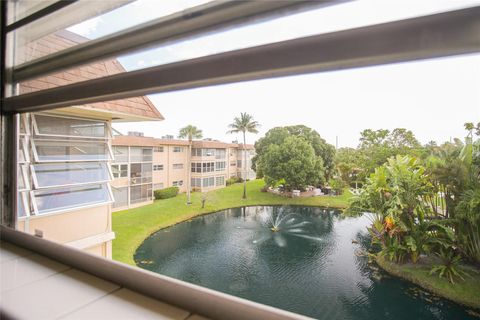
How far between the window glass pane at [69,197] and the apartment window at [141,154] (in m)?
6.21

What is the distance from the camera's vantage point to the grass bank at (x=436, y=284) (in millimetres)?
2935

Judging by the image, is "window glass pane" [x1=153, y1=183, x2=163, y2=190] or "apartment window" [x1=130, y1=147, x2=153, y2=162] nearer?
"apartment window" [x1=130, y1=147, x2=153, y2=162]

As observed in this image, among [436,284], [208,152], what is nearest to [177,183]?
[208,152]

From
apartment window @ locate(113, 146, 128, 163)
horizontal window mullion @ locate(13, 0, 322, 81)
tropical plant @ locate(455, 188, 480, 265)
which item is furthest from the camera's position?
apartment window @ locate(113, 146, 128, 163)

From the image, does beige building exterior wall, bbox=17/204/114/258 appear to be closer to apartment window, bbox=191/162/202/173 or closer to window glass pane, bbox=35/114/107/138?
window glass pane, bbox=35/114/107/138

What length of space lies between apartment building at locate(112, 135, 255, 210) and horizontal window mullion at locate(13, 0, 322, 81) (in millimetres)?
7718

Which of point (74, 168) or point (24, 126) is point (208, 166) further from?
point (24, 126)

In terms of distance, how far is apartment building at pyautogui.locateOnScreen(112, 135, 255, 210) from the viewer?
9656mm

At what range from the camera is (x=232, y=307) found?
426 mm

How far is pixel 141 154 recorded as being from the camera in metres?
10.2

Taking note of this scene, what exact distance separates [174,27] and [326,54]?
1.16 ft

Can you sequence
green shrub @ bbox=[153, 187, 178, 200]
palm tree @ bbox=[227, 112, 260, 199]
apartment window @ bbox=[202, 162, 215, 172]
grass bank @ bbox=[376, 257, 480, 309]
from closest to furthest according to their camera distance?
1. grass bank @ bbox=[376, 257, 480, 309]
2. green shrub @ bbox=[153, 187, 178, 200]
3. apartment window @ bbox=[202, 162, 215, 172]
4. palm tree @ bbox=[227, 112, 260, 199]

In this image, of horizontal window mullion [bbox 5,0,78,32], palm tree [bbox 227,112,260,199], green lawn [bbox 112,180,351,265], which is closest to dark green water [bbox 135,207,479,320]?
green lawn [bbox 112,180,351,265]

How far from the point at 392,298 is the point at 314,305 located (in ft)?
4.85
